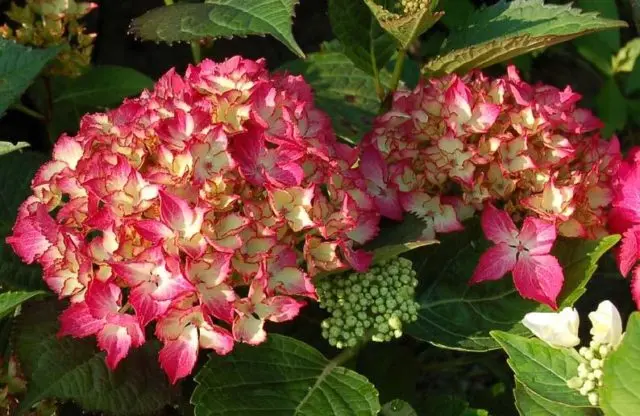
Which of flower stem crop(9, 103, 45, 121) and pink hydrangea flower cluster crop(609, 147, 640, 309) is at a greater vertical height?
pink hydrangea flower cluster crop(609, 147, 640, 309)

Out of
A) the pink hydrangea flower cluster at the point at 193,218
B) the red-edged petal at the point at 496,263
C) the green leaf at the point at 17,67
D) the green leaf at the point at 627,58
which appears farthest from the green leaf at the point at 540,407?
the green leaf at the point at 627,58

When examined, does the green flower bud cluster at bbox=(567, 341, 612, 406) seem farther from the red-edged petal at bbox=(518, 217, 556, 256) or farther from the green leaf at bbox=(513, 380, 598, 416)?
the red-edged petal at bbox=(518, 217, 556, 256)

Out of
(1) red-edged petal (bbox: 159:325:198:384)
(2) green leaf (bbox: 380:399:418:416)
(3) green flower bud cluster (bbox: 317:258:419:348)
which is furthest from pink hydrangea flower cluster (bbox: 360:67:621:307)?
(1) red-edged petal (bbox: 159:325:198:384)

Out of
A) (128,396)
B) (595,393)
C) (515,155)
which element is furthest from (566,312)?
(128,396)

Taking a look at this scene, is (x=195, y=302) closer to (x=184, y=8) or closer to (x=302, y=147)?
(x=302, y=147)

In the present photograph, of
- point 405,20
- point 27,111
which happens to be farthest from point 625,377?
point 27,111
